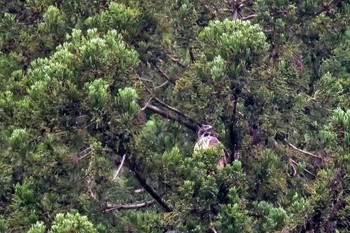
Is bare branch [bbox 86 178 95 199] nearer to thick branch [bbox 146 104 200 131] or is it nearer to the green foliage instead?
the green foliage

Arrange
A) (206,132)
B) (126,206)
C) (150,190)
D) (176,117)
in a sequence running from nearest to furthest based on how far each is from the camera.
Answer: (150,190) → (206,132) → (126,206) → (176,117)

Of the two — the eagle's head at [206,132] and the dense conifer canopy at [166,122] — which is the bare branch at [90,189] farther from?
the eagle's head at [206,132]

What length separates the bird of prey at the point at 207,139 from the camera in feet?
19.7

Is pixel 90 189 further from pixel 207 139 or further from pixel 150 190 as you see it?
pixel 207 139

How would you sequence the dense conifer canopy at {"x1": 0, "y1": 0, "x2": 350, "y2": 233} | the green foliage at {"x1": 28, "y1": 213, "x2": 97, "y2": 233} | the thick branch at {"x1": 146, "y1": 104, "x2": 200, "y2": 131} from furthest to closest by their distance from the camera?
the thick branch at {"x1": 146, "y1": 104, "x2": 200, "y2": 131}
the dense conifer canopy at {"x1": 0, "y1": 0, "x2": 350, "y2": 233}
the green foliage at {"x1": 28, "y1": 213, "x2": 97, "y2": 233}

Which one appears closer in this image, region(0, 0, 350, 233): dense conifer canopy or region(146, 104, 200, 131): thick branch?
region(0, 0, 350, 233): dense conifer canopy

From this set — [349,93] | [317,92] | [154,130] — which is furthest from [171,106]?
[349,93]

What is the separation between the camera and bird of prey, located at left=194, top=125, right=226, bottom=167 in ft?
19.7

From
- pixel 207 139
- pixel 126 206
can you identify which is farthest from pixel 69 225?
pixel 207 139

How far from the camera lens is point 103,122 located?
5703 mm

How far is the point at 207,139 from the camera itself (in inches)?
244

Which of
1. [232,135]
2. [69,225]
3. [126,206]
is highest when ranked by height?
[69,225]

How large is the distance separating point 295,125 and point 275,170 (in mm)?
703

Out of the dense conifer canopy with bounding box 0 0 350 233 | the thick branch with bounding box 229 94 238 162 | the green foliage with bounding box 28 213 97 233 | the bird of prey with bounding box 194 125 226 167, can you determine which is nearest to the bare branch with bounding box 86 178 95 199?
the dense conifer canopy with bounding box 0 0 350 233
